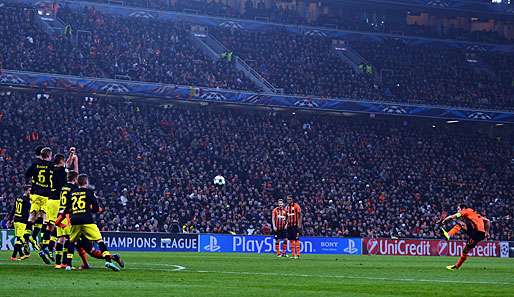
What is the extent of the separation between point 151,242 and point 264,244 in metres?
6.80

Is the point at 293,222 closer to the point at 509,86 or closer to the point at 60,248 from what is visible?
the point at 60,248

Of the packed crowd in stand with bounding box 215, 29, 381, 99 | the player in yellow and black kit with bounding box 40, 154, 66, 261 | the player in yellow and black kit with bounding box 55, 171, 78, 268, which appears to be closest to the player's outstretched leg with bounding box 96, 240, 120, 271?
the player in yellow and black kit with bounding box 55, 171, 78, 268

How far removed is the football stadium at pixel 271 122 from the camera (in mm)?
55031

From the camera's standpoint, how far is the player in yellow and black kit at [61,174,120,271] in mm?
24219

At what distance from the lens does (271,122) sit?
7119 cm

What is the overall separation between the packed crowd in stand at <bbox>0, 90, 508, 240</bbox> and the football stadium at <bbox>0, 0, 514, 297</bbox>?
132 mm

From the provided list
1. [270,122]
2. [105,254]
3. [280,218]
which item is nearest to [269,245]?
[280,218]

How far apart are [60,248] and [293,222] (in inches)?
668

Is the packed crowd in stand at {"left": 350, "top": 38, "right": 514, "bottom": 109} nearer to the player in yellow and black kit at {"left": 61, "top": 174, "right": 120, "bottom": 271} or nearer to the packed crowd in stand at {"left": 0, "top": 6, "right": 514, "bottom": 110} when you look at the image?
the packed crowd in stand at {"left": 0, "top": 6, "right": 514, "bottom": 110}

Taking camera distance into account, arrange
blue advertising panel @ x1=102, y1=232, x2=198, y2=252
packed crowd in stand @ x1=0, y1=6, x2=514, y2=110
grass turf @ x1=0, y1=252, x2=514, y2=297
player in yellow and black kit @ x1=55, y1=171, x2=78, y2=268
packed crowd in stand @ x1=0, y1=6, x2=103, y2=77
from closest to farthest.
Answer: grass turf @ x1=0, y1=252, x2=514, y2=297, player in yellow and black kit @ x1=55, y1=171, x2=78, y2=268, blue advertising panel @ x1=102, y1=232, x2=198, y2=252, packed crowd in stand @ x1=0, y1=6, x2=103, y2=77, packed crowd in stand @ x1=0, y1=6, x2=514, y2=110

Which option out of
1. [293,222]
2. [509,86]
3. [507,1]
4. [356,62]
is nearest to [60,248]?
[293,222]

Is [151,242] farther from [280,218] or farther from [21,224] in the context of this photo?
[21,224]

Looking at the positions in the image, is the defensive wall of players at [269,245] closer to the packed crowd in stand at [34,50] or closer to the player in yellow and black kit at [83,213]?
the packed crowd in stand at [34,50]

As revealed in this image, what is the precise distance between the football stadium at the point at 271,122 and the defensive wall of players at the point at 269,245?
0.29 feet
